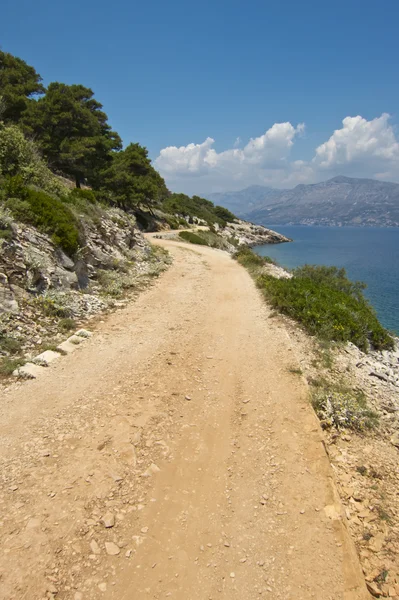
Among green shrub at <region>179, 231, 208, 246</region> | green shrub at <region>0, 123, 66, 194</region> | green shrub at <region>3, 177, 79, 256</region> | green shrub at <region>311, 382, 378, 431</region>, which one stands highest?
green shrub at <region>0, 123, 66, 194</region>

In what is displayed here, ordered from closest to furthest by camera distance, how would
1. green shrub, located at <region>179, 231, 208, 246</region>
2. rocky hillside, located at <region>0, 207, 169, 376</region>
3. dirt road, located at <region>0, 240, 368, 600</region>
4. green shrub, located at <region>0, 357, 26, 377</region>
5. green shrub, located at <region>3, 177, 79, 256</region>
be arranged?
dirt road, located at <region>0, 240, 368, 600</region>, green shrub, located at <region>0, 357, 26, 377</region>, rocky hillside, located at <region>0, 207, 169, 376</region>, green shrub, located at <region>3, 177, 79, 256</region>, green shrub, located at <region>179, 231, 208, 246</region>

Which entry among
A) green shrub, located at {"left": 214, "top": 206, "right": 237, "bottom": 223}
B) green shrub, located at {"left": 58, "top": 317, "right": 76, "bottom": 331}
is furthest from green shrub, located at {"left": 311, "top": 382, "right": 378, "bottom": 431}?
green shrub, located at {"left": 214, "top": 206, "right": 237, "bottom": 223}

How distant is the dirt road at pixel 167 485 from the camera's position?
4.27 m

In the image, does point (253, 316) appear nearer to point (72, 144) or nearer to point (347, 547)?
point (347, 547)

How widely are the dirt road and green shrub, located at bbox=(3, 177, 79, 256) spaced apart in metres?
6.23

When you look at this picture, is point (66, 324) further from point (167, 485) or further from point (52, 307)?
point (167, 485)

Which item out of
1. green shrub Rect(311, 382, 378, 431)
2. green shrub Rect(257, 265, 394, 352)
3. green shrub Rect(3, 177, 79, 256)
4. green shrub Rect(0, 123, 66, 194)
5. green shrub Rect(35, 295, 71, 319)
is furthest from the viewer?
green shrub Rect(0, 123, 66, 194)

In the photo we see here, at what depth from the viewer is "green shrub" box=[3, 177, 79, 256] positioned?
13.0 metres

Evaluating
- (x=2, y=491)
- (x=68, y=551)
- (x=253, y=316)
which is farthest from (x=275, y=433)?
(x=253, y=316)

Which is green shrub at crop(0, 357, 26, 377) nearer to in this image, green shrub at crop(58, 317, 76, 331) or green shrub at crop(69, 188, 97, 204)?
green shrub at crop(58, 317, 76, 331)

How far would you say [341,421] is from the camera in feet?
25.5

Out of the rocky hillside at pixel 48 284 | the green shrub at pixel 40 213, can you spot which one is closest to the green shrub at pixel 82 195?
the rocky hillside at pixel 48 284

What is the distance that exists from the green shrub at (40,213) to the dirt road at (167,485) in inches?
245

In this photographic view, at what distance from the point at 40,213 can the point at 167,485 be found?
12015 mm
